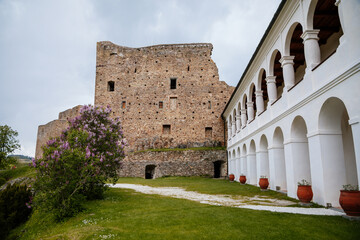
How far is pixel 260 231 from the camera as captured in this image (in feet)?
16.7

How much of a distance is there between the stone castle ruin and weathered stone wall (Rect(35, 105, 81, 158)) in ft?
22.3

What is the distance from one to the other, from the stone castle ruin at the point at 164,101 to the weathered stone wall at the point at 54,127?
6.80 metres

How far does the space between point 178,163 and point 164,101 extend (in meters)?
7.78

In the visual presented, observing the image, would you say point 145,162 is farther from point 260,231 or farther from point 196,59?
point 260,231

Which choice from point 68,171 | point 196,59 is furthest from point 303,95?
point 196,59

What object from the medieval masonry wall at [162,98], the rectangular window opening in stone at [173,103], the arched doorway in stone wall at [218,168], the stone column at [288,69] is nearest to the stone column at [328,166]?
the stone column at [288,69]

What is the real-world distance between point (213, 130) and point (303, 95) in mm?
19419

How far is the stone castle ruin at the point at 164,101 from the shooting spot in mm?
26781

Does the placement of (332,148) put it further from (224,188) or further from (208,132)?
(208,132)

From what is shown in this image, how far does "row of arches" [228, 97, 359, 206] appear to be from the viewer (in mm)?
7211

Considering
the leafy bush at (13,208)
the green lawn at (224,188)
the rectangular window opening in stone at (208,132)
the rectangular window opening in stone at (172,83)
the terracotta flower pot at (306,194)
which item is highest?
the rectangular window opening in stone at (172,83)

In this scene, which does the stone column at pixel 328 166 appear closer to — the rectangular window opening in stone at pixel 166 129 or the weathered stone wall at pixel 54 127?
the rectangular window opening in stone at pixel 166 129

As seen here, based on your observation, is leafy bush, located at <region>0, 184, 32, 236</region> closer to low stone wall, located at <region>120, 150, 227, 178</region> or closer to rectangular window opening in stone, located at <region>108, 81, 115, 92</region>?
low stone wall, located at <region>120, 150, 227, 178</region>

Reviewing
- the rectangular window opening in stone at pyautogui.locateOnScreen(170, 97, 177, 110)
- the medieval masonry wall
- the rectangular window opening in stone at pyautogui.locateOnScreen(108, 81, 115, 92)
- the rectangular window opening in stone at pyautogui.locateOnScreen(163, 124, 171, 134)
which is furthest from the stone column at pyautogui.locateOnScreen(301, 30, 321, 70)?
the rectangular window opening in stone at pyautogui.locateOnScreen(108, 81, 115, 92)
